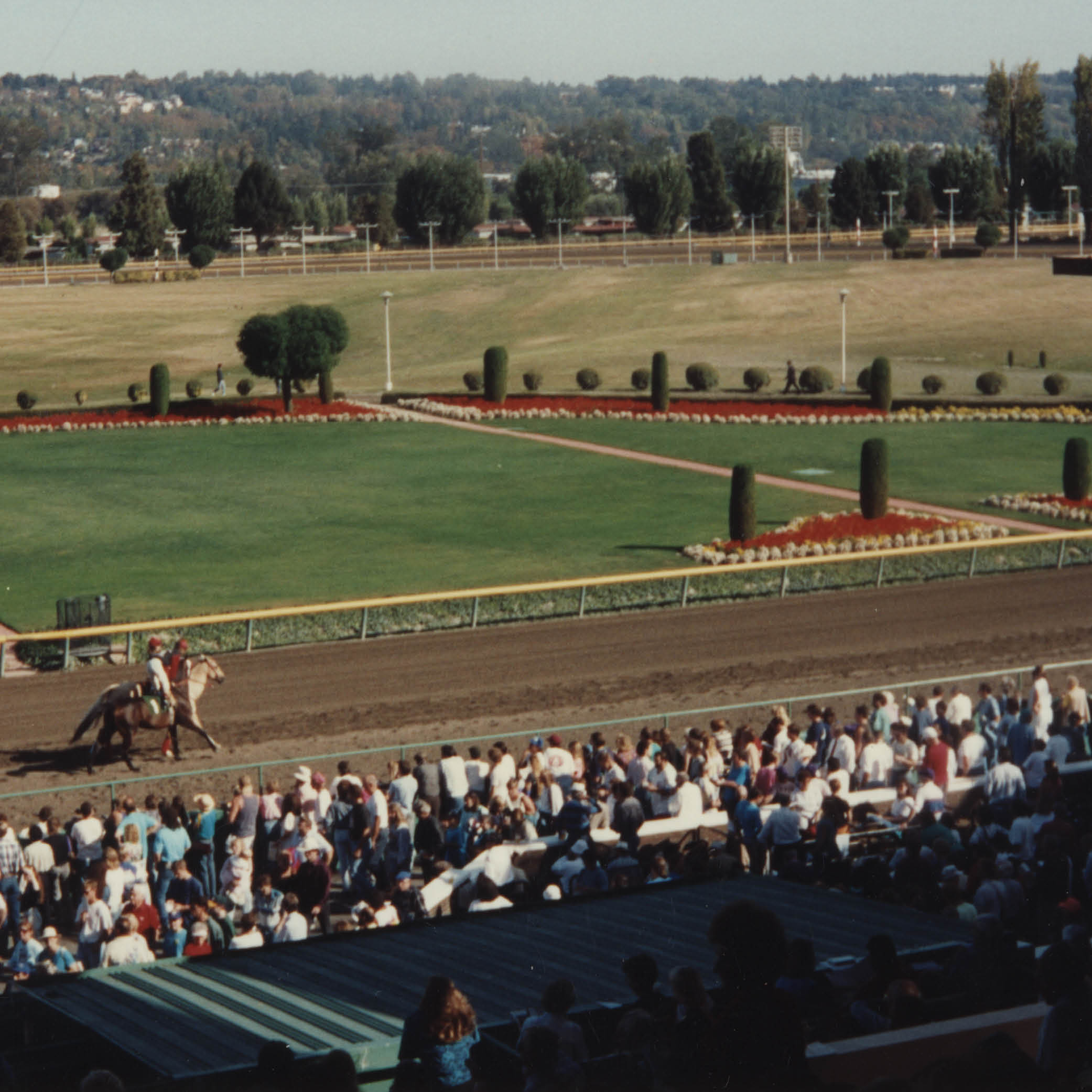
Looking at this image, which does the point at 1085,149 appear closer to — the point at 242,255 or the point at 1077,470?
the point at 242,255

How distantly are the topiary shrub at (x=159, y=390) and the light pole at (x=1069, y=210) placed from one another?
208ft

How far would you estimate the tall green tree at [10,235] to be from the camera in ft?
329

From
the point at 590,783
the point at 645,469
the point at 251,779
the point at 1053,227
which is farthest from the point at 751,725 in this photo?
the point at 1053,227

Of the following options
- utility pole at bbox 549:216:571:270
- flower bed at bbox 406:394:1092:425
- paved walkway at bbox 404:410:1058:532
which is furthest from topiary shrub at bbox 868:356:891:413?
utility pole at bbox 549:216:571:270

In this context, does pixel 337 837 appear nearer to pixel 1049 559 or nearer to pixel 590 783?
pixel 590 783

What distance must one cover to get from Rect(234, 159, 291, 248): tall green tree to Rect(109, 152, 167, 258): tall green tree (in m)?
13.0

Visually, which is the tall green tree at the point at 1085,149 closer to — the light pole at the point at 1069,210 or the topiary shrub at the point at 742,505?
the light pole at the point at 1069,210

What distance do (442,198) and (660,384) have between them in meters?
63.9

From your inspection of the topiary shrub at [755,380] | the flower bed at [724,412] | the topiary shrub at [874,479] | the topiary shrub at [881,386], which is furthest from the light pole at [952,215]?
the topiary shrub at [874,479]

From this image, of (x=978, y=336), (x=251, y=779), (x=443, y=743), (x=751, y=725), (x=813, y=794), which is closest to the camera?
(x=813, y=794)

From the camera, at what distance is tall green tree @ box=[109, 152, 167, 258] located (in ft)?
305

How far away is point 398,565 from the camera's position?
95.7 feet

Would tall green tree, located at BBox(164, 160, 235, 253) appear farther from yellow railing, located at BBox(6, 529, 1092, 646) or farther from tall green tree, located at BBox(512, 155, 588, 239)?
yellow railing, located at BBox(6, 529, 1092, 646)

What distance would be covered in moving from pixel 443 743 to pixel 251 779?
2.74 m
